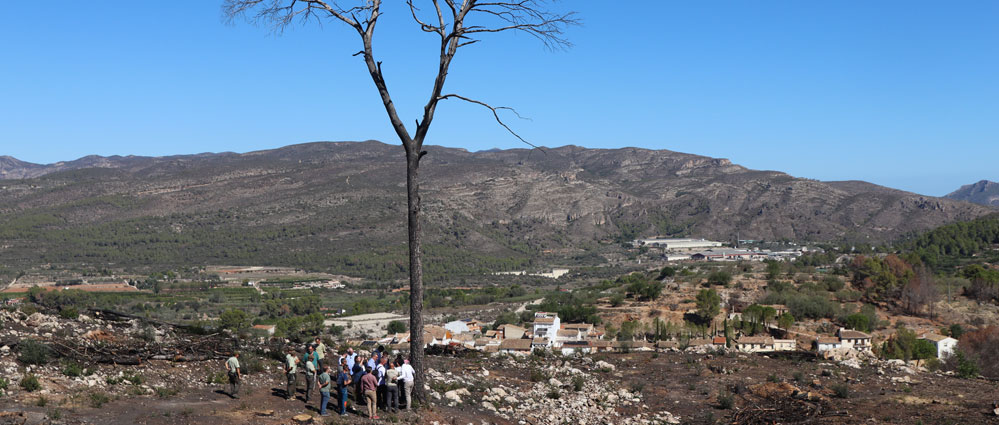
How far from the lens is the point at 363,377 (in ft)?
36.7

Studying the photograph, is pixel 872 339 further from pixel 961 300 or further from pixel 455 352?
pixel 455 352

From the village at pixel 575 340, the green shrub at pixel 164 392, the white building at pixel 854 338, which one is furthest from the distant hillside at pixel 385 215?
the green shrub at pixel 164 392

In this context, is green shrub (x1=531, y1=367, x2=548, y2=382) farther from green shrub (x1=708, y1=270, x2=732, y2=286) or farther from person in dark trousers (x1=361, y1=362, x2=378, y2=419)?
green shrub (x1=708, y1=270, x2=732, y2=286)

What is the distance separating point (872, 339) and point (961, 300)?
19.1 meters

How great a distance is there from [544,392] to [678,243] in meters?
140

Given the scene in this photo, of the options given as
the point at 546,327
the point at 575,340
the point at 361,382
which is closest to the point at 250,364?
the point at 361,382

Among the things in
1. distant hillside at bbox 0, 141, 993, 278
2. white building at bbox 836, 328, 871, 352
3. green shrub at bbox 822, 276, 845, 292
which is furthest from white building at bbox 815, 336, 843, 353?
distant hillside at bbox 0, 141, 993, 278

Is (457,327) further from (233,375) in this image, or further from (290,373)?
(233,375)

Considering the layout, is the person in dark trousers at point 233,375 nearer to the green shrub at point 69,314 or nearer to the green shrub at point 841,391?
the green shrub at point 69,314

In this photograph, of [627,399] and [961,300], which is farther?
[961,300]

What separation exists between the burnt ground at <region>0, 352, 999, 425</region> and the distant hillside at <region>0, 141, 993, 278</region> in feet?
294

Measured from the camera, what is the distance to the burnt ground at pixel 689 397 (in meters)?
10.0

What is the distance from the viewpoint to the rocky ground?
10312mm

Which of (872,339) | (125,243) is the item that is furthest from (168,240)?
(872,339)
